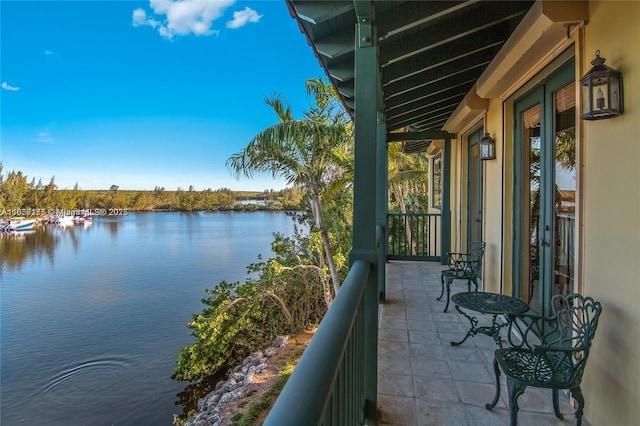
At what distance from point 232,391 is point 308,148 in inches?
212

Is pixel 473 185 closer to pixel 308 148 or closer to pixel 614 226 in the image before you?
pixel 308 148

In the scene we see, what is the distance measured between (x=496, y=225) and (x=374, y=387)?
2645 mm

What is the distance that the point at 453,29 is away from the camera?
262 centimetres

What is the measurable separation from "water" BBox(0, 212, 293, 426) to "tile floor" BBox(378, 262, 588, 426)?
7.88m

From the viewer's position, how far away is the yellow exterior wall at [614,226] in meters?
1.58

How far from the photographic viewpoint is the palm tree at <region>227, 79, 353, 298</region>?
6598mm

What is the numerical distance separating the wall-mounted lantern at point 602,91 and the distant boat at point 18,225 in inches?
1943

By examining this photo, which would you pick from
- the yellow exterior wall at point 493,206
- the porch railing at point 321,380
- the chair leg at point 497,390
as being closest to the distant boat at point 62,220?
the yellow exterior wall at point 493,206

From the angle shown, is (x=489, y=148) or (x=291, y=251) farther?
(x=291, y=251)

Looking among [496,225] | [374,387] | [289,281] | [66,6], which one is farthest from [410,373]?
[66,6]

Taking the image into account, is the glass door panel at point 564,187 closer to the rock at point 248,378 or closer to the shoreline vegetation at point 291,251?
the shoreline vegetation at point 291,251

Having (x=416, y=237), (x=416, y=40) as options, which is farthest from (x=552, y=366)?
(x=416, y=237)

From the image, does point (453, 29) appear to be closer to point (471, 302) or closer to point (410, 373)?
point (471, 302)

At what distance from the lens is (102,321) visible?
15.2 m
